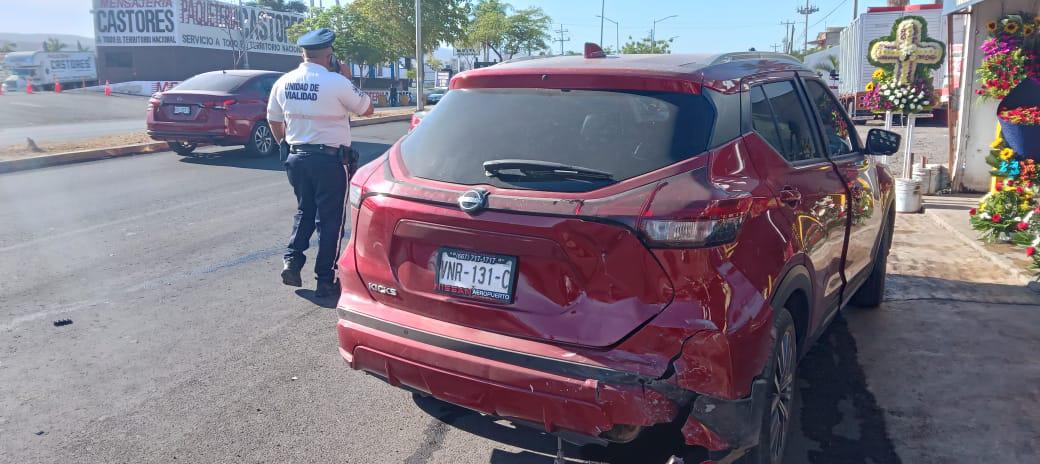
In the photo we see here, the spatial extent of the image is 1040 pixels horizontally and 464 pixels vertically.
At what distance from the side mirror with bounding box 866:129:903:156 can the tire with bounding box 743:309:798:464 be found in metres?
1.93

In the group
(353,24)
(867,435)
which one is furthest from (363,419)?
(353,24)

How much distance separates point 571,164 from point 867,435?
6.80ft

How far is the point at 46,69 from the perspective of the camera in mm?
43594

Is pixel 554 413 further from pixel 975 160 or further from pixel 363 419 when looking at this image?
pixel 975 160

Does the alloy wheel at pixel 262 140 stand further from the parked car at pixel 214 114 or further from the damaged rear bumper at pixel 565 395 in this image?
the damaged rear bumper at pixel 565 395

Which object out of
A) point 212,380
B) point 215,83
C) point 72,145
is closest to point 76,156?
point 72,145

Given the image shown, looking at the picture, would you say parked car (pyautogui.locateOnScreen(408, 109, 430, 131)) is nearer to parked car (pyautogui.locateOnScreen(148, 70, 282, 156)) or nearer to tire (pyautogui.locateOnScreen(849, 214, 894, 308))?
tire (pyautogui.locateOnScreen(849, 214, 894, 308))

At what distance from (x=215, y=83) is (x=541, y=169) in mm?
12352

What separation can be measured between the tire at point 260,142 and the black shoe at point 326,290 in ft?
27.5

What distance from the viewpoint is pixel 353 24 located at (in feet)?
147

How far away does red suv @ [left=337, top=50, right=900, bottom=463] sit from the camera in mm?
2771

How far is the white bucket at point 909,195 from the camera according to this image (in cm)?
941

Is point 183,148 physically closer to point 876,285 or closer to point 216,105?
point 216,105

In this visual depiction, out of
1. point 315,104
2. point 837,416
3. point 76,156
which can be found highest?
point 315,104
